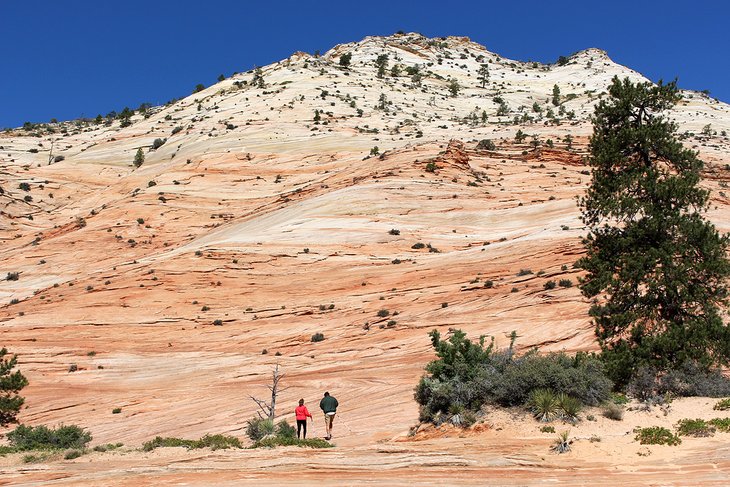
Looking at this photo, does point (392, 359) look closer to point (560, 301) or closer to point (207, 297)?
point (560, 301)

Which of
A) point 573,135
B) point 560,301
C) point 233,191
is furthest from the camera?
point 573,135

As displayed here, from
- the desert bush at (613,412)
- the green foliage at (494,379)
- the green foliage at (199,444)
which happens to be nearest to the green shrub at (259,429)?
the green foliage at (199,444)

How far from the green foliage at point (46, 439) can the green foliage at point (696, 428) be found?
13470 millimetres

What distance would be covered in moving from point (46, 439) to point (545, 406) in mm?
12740

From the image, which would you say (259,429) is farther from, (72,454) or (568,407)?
(568,407)

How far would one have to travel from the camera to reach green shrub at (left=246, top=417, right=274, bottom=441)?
15.2 metres

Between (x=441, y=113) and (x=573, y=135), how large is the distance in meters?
27.8

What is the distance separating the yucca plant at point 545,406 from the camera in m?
11.6

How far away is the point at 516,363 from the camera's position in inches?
541

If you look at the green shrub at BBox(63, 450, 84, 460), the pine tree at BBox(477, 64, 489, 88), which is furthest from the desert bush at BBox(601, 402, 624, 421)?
the pine tree at BBox(477, 64, 489, 88)

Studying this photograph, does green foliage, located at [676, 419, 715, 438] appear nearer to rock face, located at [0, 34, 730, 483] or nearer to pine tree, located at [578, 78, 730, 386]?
rock face, located at [0, 34, 730, 483]

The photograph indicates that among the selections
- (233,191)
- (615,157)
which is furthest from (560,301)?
(233,191)

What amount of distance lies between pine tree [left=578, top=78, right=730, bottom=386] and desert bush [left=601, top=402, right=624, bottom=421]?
3039 millimetres

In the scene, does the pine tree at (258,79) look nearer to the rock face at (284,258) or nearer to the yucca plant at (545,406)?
the rock face at (284,258)
